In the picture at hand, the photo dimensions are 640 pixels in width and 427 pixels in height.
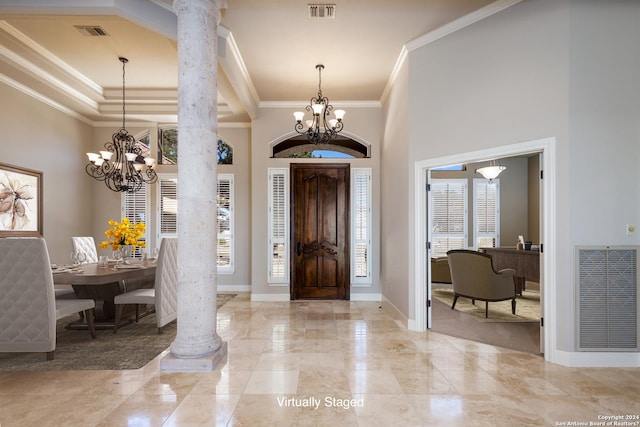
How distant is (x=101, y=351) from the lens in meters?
3.62

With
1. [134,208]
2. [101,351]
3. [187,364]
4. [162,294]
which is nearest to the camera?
[187,364]

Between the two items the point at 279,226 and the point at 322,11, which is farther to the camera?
the point at 279,226

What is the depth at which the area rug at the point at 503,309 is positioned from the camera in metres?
4.92

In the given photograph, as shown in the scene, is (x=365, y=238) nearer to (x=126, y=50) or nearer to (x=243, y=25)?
(x=243, y=25)

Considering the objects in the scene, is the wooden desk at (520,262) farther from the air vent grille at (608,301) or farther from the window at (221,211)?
the window at (221,211)

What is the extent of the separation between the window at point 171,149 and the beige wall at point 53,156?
1346 millimetres

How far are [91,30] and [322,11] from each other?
2711 mm

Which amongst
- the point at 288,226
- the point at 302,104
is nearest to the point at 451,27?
the point at 302,104

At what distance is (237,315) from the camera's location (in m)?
5.11

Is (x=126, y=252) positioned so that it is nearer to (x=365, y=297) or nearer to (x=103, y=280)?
(x=103, y=280)

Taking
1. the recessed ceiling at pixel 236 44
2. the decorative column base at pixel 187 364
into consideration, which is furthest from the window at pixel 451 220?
the decorative column base at pixel 187 364

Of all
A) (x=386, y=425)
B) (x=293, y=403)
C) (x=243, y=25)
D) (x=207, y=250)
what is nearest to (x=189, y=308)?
(x=207, y=250)

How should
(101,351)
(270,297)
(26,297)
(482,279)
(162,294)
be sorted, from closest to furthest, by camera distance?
1. (26,297)
2. (101,351)
3. (162,294)
4. (482,279)
5. (270,297)

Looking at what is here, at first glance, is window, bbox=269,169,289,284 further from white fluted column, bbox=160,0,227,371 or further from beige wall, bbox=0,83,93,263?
beige wall, bbox=0,83,93,263
